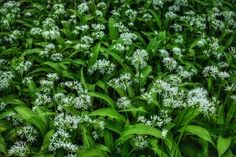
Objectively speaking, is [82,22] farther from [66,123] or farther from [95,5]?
[66,123]

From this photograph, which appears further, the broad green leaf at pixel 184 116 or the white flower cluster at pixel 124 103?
the white flower cluster at pixel 124 103

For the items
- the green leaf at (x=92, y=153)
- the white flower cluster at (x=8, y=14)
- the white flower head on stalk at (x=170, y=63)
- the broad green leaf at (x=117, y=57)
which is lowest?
the white flower cluster at (x=8, y=14)

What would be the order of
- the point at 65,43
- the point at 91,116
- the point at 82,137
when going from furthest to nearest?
the point at 65,43
the point at 91,116
the point at 82,137

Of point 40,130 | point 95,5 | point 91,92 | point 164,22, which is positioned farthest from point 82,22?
Result: point 40,130

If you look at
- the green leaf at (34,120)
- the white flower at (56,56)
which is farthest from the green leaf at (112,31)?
the green leaf at (34,120)

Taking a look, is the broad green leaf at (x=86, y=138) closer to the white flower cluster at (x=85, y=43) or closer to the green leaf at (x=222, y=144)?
the green leaf at (x=222, y=144)

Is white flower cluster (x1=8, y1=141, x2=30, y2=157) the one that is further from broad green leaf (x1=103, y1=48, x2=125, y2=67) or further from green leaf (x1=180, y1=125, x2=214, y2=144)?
broad green leaf (x1=103, y1=48, x2=125, y2=67)
